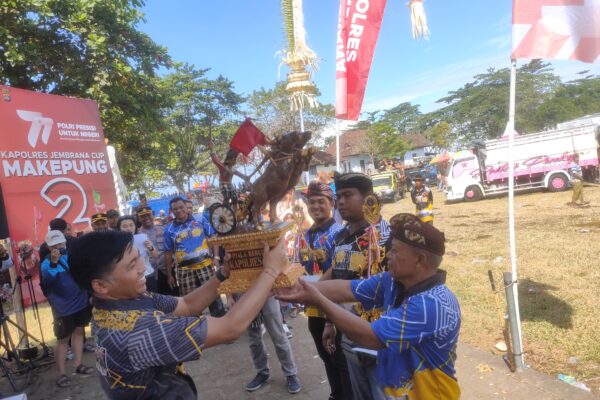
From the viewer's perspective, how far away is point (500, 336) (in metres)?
4.84

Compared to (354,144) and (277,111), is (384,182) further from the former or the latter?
(354,144)

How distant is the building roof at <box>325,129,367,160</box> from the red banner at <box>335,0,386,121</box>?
120 ft

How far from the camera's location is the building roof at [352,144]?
42.5 m

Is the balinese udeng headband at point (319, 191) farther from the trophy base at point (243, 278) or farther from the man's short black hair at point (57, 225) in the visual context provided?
the man's short black hair at point (57, 225)

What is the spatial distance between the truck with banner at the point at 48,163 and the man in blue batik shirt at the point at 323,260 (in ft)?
17.5

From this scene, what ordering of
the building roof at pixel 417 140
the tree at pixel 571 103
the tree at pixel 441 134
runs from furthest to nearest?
1. the building roof at pixel 417 140
2. the tree at pixel 441 134
3. the tree at pixel 571 103

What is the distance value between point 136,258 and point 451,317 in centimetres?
147

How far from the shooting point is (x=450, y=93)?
47344 millimetres

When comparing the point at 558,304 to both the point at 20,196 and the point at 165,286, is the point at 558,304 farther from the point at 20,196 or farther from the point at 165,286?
the point at 20,196

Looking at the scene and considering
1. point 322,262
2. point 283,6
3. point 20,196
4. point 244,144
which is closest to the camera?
point 244,144

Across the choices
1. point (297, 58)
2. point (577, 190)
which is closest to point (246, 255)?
point (297, 58)

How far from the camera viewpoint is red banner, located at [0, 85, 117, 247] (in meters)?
6.79

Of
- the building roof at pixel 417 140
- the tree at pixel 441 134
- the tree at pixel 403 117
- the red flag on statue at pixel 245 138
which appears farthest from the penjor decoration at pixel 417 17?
the tree at pixel 403 117

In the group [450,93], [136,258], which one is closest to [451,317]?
[136,258]
